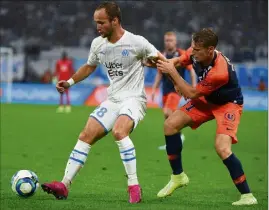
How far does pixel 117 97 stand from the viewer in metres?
8.49

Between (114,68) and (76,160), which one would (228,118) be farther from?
(76,160)

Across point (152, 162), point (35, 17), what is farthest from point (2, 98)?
point (152, 162)

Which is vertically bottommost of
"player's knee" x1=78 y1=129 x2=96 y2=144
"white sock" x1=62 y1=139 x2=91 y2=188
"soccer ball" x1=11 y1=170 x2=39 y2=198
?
"soccer ball" x1=11 y1=170 x2=39 y2=198

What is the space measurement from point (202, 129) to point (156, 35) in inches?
564

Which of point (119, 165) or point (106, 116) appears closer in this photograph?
point (106, 116)

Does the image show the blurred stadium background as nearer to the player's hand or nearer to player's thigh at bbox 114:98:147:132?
the player's hand

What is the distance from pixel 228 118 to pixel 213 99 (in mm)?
285

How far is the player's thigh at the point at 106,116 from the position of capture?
8.30m

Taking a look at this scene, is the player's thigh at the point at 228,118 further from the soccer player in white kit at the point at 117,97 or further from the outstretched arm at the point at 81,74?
the outstretched arm at the point at 81,74

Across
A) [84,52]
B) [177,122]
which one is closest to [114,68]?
[177,122]

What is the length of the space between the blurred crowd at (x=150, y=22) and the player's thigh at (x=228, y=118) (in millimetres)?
24734

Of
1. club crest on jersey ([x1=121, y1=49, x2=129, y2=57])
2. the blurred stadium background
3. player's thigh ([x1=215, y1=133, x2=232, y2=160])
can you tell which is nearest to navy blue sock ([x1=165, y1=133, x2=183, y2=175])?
player's thigh ([x1=215, y1=133, x2=232, y2=160])

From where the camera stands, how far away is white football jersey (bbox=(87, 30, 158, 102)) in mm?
8406

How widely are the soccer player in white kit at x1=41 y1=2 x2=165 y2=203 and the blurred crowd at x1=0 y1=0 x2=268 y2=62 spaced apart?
80.9ft
